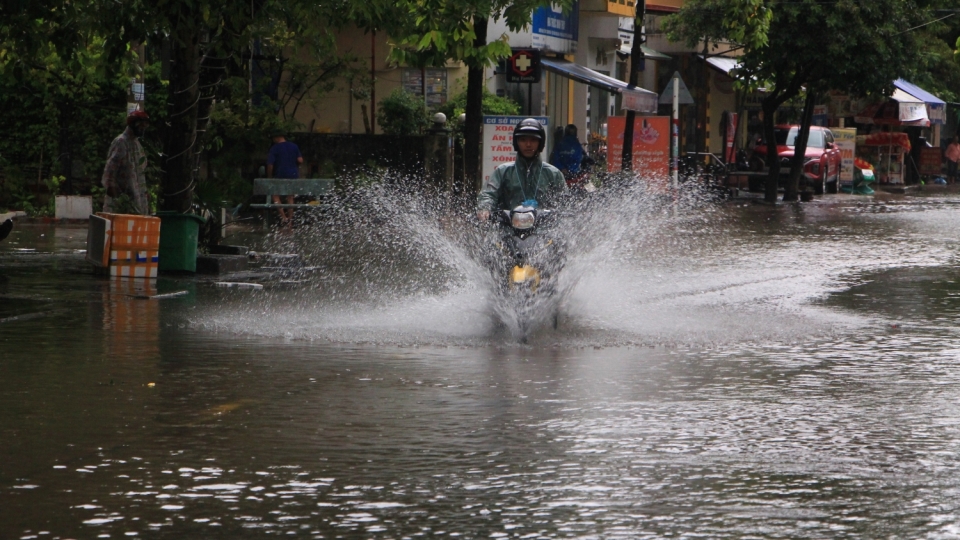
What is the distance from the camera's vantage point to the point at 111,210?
16266 millimetres

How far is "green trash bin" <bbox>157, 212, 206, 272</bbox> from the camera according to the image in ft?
51.2

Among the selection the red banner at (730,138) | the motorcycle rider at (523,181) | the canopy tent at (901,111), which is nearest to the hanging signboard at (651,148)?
the red banner at (730,138)

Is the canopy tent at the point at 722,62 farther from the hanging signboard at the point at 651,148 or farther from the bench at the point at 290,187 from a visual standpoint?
the bench at the point at 290,187

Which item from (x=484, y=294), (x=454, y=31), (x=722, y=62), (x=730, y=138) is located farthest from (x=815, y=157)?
(x=484, y=294)

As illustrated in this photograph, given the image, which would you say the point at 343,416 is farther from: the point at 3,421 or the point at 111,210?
the point at 111,210

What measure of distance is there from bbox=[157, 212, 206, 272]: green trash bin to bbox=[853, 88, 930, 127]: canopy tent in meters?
37.6

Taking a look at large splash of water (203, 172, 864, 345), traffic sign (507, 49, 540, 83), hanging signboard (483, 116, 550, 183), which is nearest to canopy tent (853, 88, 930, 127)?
hanging signboard (483, 116, 550, 183)

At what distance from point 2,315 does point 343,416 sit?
536cm

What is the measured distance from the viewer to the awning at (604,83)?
29875mm

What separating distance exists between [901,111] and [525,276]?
41330 mm

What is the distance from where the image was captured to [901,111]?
49719mm

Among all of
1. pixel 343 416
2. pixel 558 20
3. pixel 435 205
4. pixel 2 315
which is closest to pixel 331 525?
pixel 343 416

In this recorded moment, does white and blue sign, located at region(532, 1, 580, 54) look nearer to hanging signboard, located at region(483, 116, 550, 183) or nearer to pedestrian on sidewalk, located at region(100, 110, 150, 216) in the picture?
hanging signboard, located at region(483, 116, 550, 183)

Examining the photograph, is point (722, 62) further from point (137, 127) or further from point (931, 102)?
point (137, 127)
